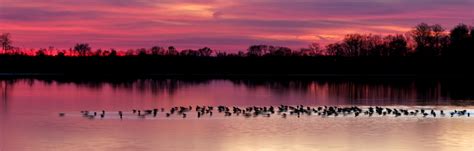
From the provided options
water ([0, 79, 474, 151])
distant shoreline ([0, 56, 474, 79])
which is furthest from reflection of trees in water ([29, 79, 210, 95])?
distant shoreline ([0, 56, 474, 79])

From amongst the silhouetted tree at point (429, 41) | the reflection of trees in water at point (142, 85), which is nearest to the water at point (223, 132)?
the reflection of trees in water at point (142, 85)

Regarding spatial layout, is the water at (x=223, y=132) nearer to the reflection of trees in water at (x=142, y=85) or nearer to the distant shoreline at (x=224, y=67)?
the reflection of trees in water at (x=142, y=85)

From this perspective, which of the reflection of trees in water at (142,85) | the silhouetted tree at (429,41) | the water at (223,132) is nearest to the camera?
the water at (223,132)

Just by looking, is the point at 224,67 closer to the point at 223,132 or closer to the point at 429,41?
the point at 429,41

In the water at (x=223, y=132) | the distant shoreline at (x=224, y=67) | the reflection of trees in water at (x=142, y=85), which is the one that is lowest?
the water at (x=223, y=132)

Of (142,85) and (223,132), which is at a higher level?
(142,85)

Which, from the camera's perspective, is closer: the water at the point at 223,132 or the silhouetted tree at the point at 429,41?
the water at the point at 223,132

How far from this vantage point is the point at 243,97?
174 feet

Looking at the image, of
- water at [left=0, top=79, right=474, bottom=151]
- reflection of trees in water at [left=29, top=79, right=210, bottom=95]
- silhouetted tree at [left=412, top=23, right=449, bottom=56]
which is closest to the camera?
water at [left=0, top=79, right=474, bottom=151]

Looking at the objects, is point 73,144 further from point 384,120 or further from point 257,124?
point 384,120

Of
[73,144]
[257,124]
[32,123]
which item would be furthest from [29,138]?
[257,124]

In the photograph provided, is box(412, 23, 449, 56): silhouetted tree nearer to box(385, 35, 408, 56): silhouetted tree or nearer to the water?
box(385, 35, 408, 56): silhouetted tree

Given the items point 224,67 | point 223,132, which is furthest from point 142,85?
point 224,67

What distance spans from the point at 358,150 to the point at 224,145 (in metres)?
3.86
